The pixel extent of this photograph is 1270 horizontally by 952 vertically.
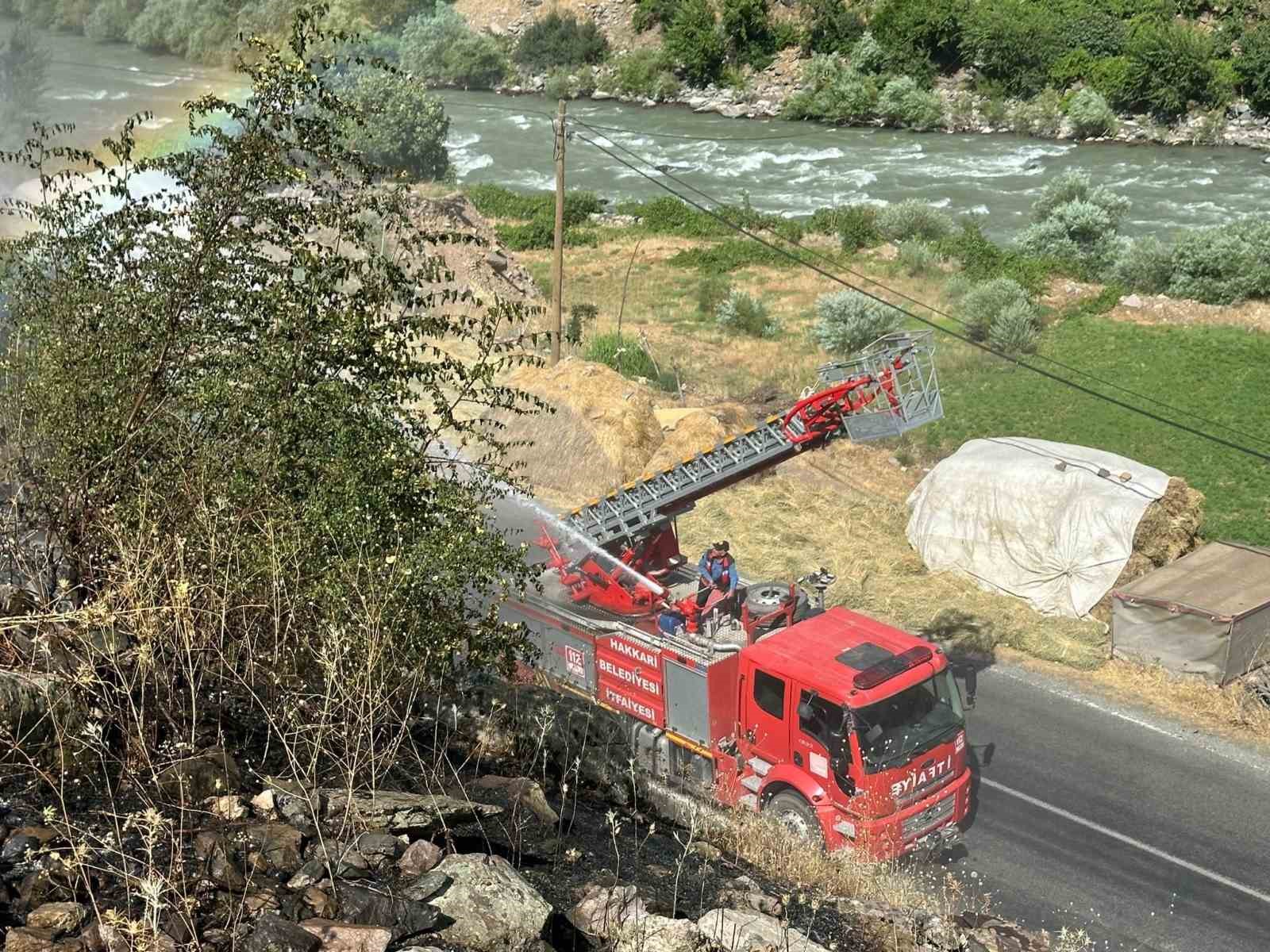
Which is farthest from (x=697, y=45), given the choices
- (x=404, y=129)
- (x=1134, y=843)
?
(x=1134, y=843)

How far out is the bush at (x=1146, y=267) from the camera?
41781 mm

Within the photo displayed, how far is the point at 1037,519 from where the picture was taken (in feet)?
73.9

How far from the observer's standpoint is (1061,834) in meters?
15.4

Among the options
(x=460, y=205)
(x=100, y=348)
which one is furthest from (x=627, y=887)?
(x=460, y=205)

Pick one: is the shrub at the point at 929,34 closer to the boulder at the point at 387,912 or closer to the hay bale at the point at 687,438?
the hay bale at the point at 687,438

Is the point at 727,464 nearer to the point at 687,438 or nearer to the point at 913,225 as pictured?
the point at 687,438

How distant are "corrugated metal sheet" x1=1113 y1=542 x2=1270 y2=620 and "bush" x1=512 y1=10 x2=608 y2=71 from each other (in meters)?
65.5

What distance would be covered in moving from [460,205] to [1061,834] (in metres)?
34.8

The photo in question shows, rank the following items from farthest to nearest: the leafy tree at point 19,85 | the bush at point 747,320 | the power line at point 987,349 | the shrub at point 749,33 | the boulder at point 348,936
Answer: the shrub at point 749,33, the leafy tree at point 19,85, the bush at point 747,320, the power line at point 987,349, the boulder at point 348,936

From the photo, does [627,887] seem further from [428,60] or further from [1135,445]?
[428,60]

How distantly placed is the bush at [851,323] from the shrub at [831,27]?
41.2 m

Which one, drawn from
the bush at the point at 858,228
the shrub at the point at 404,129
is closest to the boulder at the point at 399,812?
the bush at the point at 858,228

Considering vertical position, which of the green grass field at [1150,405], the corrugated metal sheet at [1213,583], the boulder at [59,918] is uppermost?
the boulder at [59,918]

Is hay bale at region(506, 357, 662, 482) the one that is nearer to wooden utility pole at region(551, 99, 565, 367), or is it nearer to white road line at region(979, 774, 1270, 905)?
wooden utility pole at region(551, 99, 565, 367)
